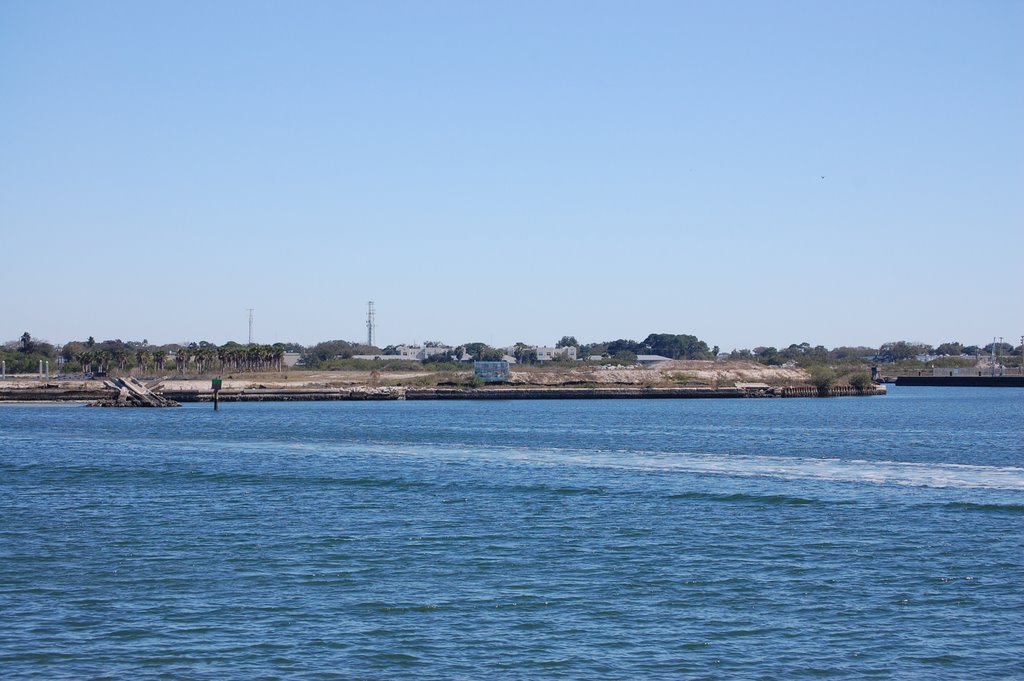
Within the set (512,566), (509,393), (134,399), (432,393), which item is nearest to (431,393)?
(432,393)

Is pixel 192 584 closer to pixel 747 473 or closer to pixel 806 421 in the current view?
pixel 747 473

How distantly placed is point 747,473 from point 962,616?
24686mm

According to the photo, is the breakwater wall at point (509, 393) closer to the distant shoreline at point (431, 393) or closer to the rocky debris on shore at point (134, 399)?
the distant shoreline at point (431, 393)

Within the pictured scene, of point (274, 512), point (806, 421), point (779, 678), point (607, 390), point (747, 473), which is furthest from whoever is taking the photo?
point (607, 390)

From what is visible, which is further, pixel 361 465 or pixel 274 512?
pixel 361 465

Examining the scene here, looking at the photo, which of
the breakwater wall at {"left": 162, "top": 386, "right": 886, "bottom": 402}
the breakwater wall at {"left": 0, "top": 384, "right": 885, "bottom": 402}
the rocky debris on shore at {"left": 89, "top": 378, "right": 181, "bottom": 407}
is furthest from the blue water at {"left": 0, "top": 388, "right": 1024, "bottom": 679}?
the breakwater wall at {"left": 162, "top": 386, "right": 886, "bottom": 402}

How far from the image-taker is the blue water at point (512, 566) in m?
17.3

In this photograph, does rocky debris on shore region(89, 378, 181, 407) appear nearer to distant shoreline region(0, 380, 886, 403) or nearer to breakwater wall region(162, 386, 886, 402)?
distant shoreline region(0, 380, 886, 403)

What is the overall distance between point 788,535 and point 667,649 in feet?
38.5

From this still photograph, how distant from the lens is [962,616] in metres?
19.8

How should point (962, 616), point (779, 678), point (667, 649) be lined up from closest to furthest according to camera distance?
point (779, 678) < point (667, 649) < point (962, 616)

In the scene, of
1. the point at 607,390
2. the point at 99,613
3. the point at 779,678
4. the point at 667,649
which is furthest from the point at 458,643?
the point at 607,390

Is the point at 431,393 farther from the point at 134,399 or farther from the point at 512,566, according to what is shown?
the point at 512,566

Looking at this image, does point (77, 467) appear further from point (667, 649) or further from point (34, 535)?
point (667, 649)
